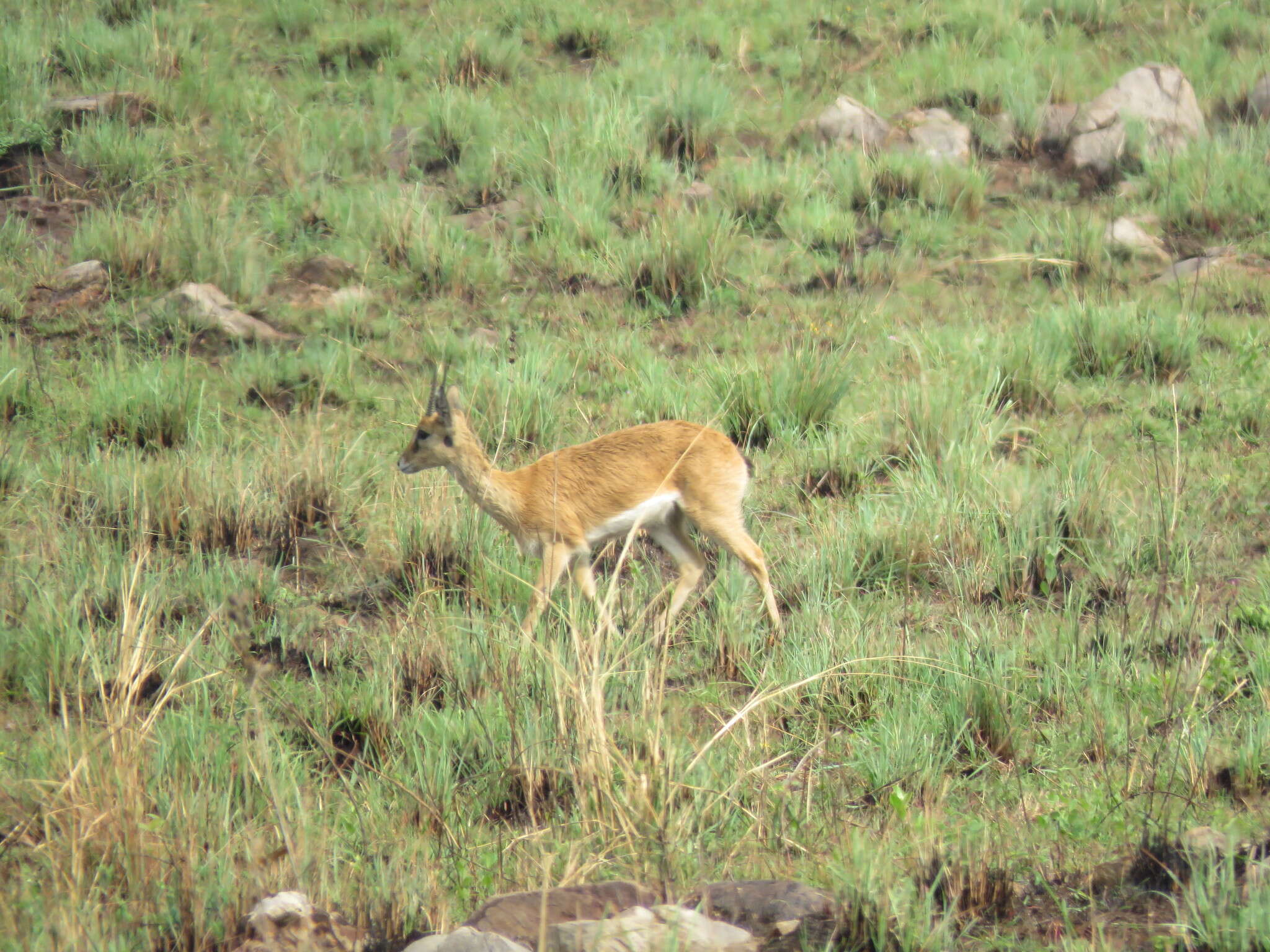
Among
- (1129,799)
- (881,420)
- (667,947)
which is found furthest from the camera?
(881,420)

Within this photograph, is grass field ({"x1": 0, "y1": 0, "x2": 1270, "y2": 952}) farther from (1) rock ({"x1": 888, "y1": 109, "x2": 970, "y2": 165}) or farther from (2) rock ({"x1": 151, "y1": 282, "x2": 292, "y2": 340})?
(1) rock ({"x1": 888, "y1": 109, "x2": 970, "y2": 165})

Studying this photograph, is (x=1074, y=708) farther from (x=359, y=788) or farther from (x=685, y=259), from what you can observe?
(x=685, y=259)

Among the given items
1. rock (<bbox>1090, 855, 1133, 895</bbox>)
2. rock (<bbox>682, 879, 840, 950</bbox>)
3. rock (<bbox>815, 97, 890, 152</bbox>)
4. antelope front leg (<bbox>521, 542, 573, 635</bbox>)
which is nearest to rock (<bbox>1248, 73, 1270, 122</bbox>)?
rock (<bbox>815, 97, 890, 152</bbox>)

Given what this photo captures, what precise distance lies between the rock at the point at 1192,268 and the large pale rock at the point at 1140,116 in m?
1.79

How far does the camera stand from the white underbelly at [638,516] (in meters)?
6.98

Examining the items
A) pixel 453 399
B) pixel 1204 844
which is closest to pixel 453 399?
pixel 453 399

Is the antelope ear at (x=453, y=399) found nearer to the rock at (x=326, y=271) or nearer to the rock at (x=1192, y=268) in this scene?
the rock at (x=326, y=271)

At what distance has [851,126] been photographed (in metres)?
12.6

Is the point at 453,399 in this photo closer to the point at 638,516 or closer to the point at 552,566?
the point at 552,566

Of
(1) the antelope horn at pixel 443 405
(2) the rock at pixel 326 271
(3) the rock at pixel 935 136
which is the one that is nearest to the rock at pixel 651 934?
(1) the antelope horn at pixel 443 405

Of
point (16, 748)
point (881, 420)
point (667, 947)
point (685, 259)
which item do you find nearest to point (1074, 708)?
point (667, 947)

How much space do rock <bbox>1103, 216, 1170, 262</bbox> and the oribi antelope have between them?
17.7 feet

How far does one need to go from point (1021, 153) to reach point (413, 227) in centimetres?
595

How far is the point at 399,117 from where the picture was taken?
1277 centimetres
